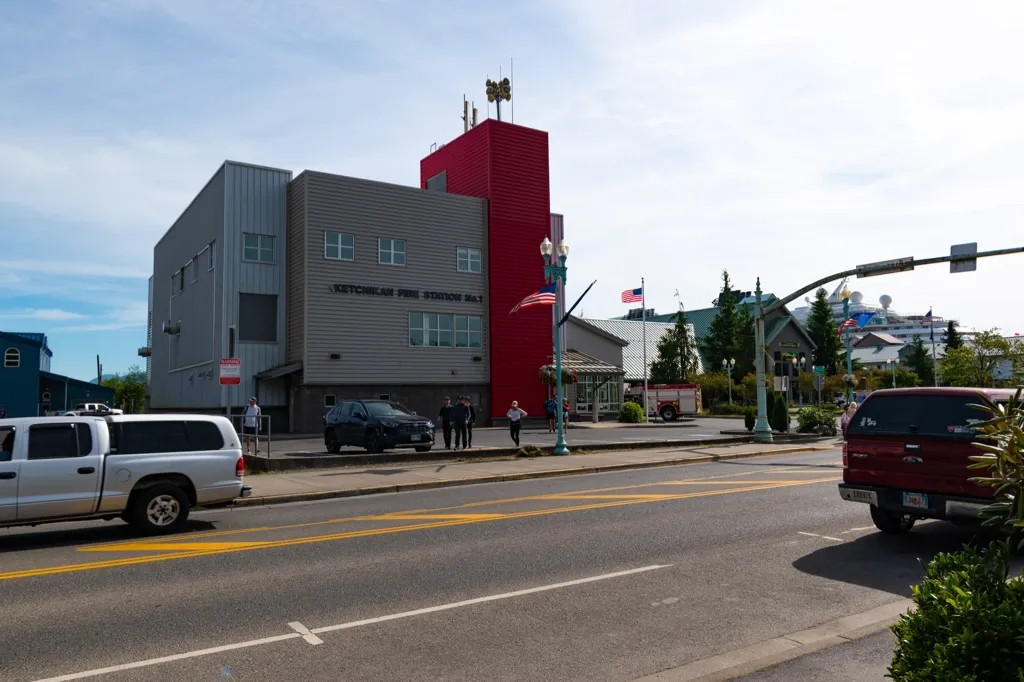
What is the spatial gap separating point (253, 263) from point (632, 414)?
23.2 metres

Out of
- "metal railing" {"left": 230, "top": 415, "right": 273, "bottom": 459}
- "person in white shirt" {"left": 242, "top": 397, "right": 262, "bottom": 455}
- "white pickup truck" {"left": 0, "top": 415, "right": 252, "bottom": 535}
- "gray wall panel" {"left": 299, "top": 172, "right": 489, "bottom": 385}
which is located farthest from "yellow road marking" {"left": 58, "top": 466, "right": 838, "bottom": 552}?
"gray wall panel" {"left": 299, "top": 172, "right": 489, "bottom": 385}

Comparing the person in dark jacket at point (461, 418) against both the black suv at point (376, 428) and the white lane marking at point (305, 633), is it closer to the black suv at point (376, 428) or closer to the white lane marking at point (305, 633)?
the black suv at point (376, 428)

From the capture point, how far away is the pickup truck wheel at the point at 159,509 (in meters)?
11.2

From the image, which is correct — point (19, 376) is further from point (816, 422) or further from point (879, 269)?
point (879, 269)

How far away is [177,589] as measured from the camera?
7684 mm

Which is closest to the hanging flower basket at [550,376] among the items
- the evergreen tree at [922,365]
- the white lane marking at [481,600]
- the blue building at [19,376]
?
the white lane marking at [481,600]

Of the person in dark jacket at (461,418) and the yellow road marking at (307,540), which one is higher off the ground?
the person in dark jacket at (461,418)

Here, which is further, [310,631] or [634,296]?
[634,296]

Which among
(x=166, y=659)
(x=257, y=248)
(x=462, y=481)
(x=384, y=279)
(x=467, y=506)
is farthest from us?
(x=384, y=279)

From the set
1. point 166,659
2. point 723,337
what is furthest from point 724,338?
point 166,659

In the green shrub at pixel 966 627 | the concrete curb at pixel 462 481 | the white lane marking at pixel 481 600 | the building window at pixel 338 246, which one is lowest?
the white lane marking at pixel 481 600

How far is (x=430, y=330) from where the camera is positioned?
133 feet

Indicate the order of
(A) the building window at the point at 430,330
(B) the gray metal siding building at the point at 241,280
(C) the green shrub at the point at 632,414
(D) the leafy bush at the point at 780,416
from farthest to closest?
(C) the green shrub at the point at 632,414, (A) the building window at the point at 430,330, (B) the gray metal siding building at the point at 241,280, (D) the leafy bush at the point at 780,416

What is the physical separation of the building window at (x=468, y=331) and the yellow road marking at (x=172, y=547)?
30.9m
